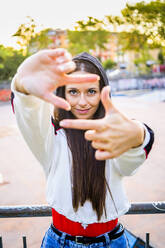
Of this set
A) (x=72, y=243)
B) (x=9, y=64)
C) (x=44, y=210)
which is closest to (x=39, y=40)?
(x=9, y=64)

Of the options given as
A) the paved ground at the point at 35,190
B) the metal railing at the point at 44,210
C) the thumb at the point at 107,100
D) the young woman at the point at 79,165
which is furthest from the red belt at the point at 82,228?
the paved ground at the point at 35,190

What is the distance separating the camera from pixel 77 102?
42.0 inches

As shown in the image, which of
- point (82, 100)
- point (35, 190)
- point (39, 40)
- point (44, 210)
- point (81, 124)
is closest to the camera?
point (81, 124)

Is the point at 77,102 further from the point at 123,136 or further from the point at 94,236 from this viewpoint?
the point at 94,236

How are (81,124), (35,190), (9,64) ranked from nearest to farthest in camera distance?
(81,124) < (35,190) < (9,64)

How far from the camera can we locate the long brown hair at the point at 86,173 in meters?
1.07

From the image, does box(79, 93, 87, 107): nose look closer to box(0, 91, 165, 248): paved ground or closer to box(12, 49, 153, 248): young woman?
box(12, 49, 153, 248): young woman

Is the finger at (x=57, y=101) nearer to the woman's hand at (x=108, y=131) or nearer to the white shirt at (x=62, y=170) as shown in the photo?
the woman's hand at (x=108, y=131)

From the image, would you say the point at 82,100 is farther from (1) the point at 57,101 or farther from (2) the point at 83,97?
(1) the point at 57,101

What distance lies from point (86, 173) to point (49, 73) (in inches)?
19.3

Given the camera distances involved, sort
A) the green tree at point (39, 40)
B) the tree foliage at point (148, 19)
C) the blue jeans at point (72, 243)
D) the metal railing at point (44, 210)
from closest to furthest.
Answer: the blue jeans at point (72, 243), the metal railing at point (44, 210), the tree foliage at point (148, 19), the green tree at point (39, 40)

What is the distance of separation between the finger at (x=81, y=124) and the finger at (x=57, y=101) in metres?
0.05

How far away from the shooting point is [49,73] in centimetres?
81

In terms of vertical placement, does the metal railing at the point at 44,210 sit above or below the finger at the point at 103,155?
below
